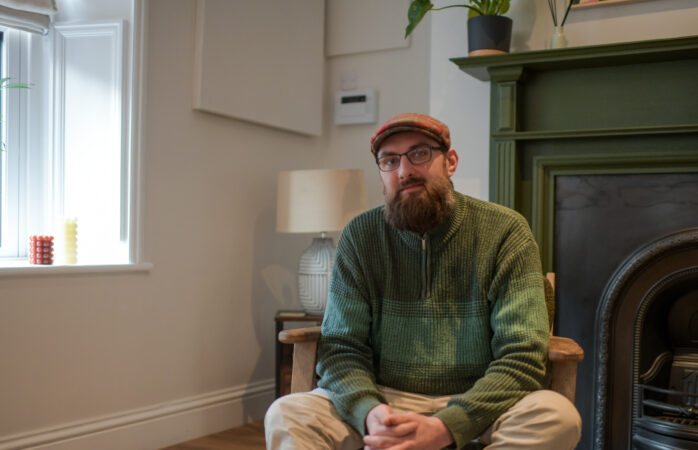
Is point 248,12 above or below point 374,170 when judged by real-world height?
above

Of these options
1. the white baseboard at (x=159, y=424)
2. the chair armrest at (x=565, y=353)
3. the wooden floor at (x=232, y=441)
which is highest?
the chair armrest at (x=565, y=353)

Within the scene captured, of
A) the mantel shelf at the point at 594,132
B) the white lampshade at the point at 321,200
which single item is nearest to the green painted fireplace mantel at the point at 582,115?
the mantel shelf at the point at 594,132

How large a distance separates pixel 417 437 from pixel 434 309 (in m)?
0.38

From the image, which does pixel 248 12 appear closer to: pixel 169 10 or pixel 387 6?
pixel 169 10

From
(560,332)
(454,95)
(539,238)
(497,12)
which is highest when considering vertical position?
(497,12)

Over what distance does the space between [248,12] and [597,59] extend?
154 centimetres

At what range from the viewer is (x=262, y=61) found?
3.18 meters

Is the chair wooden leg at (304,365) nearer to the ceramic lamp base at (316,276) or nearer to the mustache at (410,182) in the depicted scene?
the mustache at (410,182)

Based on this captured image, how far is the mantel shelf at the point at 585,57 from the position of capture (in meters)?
2.30

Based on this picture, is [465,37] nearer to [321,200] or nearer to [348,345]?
[321,200]

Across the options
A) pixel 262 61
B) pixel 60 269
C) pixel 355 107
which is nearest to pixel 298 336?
pixel 60 269

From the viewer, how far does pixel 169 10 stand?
2.83 m

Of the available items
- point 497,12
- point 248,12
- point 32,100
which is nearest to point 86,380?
point 32,100

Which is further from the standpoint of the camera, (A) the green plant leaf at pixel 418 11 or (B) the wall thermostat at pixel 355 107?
(B) the wall thermostat at pixel 355 107
